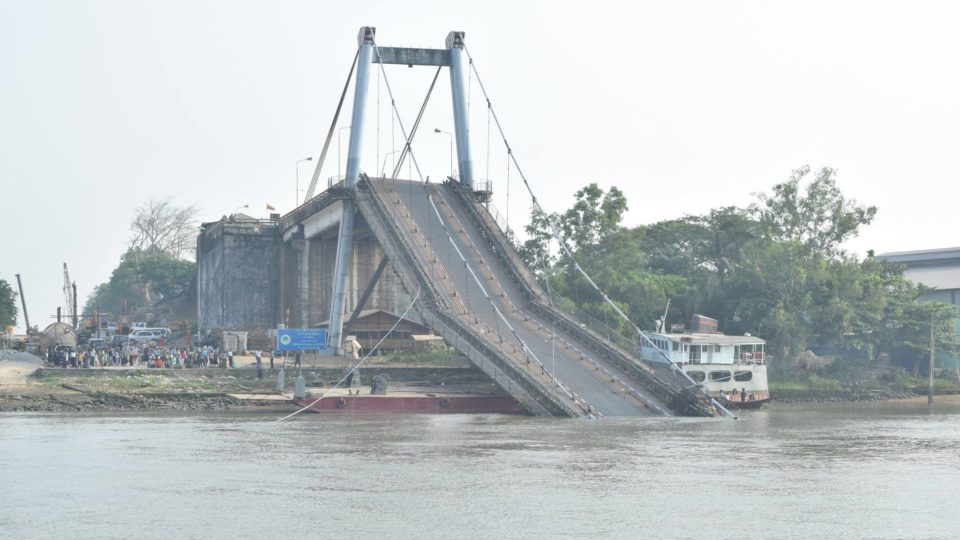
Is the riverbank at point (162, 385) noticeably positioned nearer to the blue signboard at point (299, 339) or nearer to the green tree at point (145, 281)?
the blue signboard at point (299, 339)

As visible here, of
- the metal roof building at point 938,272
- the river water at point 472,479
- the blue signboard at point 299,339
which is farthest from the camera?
the metal roof building at point 938,272

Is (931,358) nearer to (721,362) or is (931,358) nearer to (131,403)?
(721,362)

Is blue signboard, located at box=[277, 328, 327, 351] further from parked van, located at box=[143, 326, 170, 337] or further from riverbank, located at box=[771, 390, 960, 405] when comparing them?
parked van, located at box=[143, 326, 170, 337]

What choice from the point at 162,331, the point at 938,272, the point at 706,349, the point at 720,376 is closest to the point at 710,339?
the point at 706,349

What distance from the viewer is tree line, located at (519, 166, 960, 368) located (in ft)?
284

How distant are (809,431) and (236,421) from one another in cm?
2595

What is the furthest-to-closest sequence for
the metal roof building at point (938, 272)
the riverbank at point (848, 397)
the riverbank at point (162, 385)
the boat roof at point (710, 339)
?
1. the metal roof building at point (938, 272)
2. the riverbank at point (848, 397)
3. the boat roof at point (710, 339)
4. the riverbank at point (162, 385)

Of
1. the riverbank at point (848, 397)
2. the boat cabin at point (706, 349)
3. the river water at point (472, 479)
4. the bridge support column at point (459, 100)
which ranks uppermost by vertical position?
the bridge support column at point (459, 100)

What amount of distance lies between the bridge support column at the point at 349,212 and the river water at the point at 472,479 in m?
24.0

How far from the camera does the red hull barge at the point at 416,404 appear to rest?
222 feet

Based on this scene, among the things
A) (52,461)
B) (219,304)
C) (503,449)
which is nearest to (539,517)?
(503,449)

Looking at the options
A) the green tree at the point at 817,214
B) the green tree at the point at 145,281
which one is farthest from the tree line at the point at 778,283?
the green tree at the point at 145,281

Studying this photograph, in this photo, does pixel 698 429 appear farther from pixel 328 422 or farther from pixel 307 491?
pixel 307 491

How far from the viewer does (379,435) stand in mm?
55594
